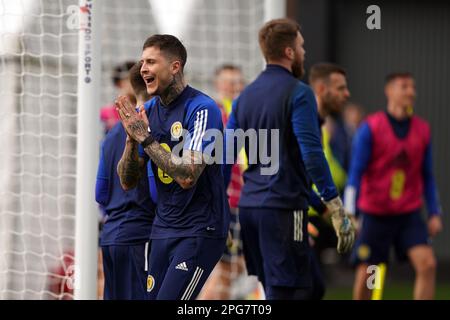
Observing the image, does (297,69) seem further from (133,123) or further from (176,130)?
(133,123)

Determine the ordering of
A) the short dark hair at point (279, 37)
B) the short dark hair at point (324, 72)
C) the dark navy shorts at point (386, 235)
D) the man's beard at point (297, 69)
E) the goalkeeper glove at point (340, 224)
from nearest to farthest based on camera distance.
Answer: the goalkeeper glove at point (340, 224) < the short dark hair at point (279, 37) < the man's beard at point (297, 69) < the short dark hair at point (324, 72) < the dark navy shorts at point (386, 235)

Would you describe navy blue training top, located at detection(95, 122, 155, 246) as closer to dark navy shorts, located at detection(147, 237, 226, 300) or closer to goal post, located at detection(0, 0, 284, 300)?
dark navy shorts, located at detection(147, 237, 226, 300)

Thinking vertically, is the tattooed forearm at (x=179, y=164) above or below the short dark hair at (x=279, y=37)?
below

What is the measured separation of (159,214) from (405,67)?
9698mm

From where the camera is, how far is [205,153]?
19.0 feet

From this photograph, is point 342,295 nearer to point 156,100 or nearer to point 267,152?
point 267,152

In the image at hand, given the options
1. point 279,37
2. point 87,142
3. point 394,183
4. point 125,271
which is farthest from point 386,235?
point 125,271

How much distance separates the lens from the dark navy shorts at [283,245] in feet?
22.7

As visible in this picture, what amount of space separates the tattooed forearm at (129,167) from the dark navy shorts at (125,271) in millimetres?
618

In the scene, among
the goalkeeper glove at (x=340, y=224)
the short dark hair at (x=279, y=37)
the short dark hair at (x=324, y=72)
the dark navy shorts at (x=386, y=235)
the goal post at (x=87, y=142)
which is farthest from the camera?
the dark navy shorts at (x=386, y=235)

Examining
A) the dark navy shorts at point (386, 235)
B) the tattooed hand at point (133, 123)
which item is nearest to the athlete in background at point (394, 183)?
the dark navy shorts at point (386, 235)

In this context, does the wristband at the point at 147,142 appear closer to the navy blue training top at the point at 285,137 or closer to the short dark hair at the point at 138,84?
the short dark hair at the point at 138,84

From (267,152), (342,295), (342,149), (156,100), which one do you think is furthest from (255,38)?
(156,100)

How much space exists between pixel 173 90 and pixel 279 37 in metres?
1.33
